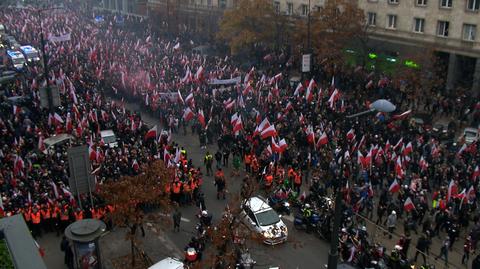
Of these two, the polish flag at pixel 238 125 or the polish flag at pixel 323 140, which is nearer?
the polish flag at pixel 323 140

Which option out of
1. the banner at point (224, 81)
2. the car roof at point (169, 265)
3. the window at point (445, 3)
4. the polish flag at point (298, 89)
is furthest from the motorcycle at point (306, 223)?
the window at point (445, 3)

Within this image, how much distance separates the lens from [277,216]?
21.3m

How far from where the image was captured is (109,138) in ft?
95.8

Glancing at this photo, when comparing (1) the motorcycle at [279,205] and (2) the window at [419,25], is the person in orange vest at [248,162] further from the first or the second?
(2) the window at [419,25]

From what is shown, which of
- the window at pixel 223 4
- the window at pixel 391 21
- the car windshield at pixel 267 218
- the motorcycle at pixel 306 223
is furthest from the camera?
the window at pixel 223 4

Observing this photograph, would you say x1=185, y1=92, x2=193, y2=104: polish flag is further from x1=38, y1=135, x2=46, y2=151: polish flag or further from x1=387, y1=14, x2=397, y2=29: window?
x1=387, y1=14, x2=397, y2=29: window

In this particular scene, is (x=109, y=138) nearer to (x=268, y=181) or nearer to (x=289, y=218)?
(x=268, y=181)

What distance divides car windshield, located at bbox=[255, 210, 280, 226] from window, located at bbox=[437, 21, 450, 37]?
27696 mm

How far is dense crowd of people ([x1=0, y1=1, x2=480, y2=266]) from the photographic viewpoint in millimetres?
21828

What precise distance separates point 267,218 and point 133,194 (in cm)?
612

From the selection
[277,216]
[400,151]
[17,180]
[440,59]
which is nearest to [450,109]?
[440,59]

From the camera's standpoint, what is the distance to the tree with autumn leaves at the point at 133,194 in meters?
17.2

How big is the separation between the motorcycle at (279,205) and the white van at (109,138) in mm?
9983

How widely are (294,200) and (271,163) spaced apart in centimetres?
228
